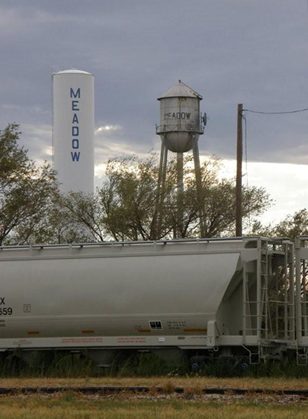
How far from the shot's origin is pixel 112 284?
97.3 ft

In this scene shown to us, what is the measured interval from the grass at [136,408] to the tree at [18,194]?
1134 inches

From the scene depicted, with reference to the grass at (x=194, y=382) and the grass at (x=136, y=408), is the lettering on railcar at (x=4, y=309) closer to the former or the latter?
the grass at (x=194, y=382)

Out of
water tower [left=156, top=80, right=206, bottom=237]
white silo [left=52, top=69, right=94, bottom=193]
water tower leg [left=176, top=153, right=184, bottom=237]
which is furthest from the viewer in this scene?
white silo [left=52, top=69, right=94, bottom=193]

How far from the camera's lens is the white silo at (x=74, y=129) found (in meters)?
66.1

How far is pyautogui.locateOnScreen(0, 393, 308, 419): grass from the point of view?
57.9ft

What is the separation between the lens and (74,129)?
6719 cm

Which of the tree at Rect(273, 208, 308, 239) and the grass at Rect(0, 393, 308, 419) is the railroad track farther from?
the tree at Rect(273, 208, 308, 239)

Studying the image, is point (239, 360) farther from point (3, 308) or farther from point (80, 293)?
point (3, 308)

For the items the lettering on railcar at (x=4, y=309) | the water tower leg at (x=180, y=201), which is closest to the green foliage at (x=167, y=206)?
the water tower leg at (x=180, y=201)

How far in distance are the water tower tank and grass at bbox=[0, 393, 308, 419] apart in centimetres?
4201

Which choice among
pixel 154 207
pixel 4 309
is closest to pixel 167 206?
pixel 154 207

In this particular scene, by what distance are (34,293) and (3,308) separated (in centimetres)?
106

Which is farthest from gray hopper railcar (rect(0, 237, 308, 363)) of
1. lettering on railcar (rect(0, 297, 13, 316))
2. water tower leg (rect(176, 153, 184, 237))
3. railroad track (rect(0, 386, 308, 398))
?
water tower leg (rect(176, 153, 184, 237))

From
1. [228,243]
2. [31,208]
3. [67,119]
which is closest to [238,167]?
[31,208]
